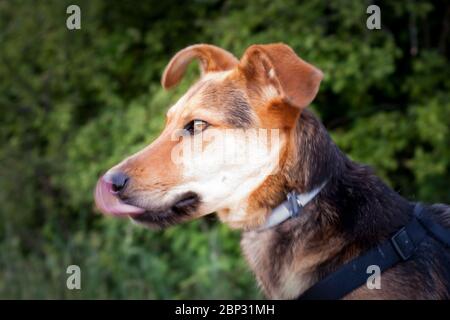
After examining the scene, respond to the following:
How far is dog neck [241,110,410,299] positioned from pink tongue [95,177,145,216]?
0.56m

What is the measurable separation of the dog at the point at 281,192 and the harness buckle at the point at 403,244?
0.11 ft

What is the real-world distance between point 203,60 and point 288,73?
865 mm

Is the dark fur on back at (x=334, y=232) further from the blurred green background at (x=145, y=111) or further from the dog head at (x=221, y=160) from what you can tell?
the blurred green background at (x=145, y=111)

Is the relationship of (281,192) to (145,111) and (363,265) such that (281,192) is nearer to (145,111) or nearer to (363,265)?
(363,265)

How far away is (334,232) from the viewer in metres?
2.94

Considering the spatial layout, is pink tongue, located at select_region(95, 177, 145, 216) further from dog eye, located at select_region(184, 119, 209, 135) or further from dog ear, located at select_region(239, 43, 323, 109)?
dog ear, located at select_region(239, 43, 323, 109)

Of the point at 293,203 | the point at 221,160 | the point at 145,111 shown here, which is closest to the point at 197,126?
the point at 221,160

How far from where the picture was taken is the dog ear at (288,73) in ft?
9.29

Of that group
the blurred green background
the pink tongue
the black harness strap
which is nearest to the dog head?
the pink tongue

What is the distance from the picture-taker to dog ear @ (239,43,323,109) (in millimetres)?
2830

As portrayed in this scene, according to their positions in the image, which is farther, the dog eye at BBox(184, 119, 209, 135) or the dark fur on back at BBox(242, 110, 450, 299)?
the dog eye at BBox(184, 119, 209, 135)

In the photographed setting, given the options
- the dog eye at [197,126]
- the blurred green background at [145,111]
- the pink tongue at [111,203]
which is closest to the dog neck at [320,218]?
the dog eye at [197,126]

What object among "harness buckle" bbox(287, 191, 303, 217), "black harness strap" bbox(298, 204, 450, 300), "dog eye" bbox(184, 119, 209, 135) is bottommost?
"black harness strap" bbox(298, 204, 450, 300)

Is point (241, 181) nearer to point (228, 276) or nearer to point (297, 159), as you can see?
point (297, 159)
